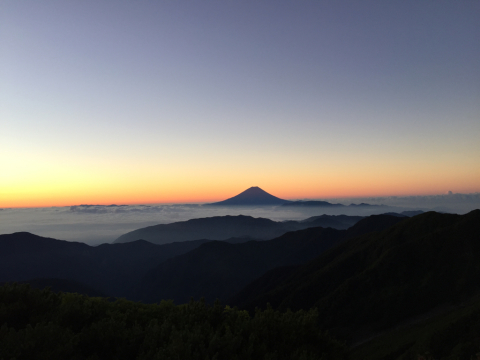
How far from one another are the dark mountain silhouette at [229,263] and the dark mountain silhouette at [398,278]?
67714 mm

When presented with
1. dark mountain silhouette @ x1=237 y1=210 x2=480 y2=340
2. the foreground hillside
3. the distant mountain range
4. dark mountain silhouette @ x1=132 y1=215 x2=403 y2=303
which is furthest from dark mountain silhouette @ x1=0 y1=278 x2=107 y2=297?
the foreground hillside

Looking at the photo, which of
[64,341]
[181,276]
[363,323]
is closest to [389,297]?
[363,323]

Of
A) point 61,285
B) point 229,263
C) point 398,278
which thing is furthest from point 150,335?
point 229,263

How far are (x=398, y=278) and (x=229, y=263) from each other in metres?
119

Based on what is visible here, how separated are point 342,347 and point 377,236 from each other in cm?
7322

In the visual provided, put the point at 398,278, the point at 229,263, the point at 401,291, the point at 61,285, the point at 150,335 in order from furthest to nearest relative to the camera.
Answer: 1. the point at 229,263
2. the point at 61,285
3. the point at 398,278
4. the point at 401,291
5. the point at 150,335

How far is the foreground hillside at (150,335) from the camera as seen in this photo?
11.5m

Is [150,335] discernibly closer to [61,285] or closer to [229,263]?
[61,285]

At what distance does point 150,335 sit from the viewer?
13.1 metres

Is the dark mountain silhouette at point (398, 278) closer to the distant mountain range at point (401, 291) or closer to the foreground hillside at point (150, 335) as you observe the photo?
the distant mountain range at point (401, 291)

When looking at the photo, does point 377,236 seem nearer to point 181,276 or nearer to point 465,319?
point 465,319

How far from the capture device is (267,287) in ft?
327

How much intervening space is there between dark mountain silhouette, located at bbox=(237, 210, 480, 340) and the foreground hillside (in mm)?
37731

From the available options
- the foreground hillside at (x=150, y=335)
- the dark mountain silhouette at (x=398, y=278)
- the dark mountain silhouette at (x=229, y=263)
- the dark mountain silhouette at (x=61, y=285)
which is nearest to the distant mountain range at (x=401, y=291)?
the dark mountain silhouette at (x=398, y=278)
